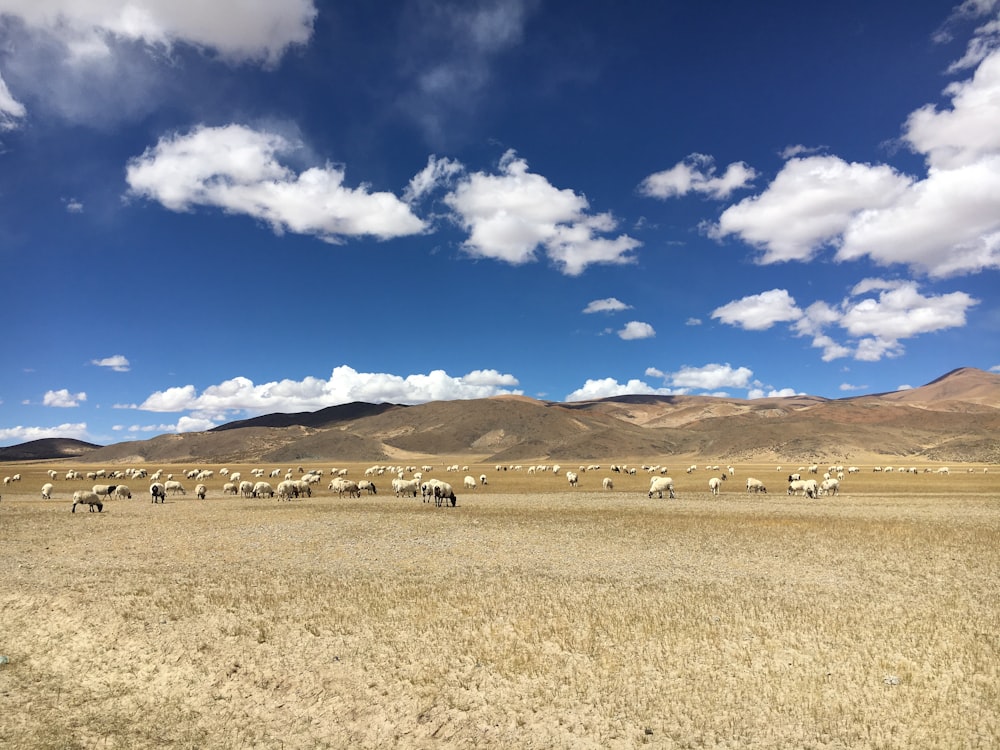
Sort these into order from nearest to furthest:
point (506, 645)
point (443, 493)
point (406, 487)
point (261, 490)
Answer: point (506, 645) < point (443, 493) < point (406, 487) < point (261, 490)

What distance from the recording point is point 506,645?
11336 millimetres

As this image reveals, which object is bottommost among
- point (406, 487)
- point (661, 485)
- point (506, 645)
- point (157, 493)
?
point (506, 645)

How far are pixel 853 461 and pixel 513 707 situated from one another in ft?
416

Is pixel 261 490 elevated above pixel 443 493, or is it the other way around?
pixel 261 490

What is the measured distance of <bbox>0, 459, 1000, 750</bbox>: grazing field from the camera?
873cm

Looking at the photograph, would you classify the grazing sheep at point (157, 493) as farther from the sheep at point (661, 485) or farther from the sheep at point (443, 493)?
the sheep at point (661, 485)

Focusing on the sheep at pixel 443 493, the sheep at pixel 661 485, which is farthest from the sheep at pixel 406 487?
the sheep at pixel 661 485

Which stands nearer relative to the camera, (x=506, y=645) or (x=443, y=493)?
(x=506, y=645)

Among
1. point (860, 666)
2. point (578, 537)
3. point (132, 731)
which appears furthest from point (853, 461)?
point (132, 731)

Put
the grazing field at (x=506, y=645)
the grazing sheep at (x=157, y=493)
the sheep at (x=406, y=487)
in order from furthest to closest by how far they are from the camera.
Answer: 1. the sheep at (x=406, y=487)
2. the grazing sheep at (x=157, y=493)
3. the grazing field at (x=506, y=645)

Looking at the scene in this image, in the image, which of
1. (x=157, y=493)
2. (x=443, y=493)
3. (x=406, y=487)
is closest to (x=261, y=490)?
(x=157, y=493)

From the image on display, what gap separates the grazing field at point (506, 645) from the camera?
8.73 meters

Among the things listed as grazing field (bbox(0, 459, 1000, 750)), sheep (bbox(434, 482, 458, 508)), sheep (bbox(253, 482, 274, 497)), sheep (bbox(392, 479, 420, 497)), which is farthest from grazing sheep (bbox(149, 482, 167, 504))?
grazing field (bbox(0, 459, 1000, 750))

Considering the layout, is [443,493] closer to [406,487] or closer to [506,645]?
[406,487]
